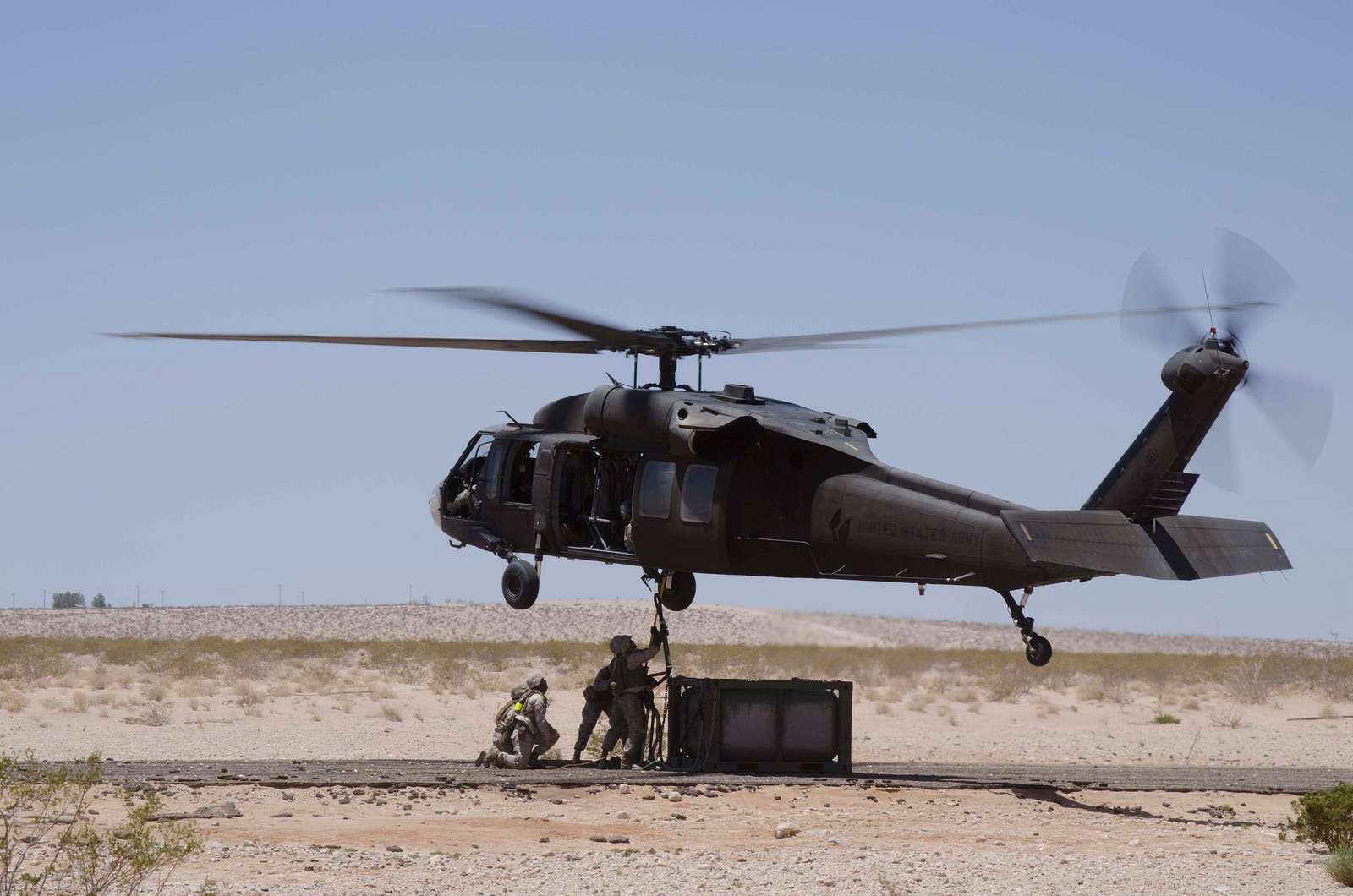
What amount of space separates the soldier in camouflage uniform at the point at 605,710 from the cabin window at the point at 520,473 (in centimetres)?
281

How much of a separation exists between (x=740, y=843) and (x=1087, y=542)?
17.2ft

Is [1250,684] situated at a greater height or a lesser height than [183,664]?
greater

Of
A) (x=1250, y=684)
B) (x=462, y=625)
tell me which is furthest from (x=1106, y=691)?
(x=462, y=625)

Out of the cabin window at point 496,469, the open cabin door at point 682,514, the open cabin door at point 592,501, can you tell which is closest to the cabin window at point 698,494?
the open cabin door at point 682,514

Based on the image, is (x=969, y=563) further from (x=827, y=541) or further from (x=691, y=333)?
(x=691, y=333)

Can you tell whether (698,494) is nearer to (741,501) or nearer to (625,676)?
(741,501)

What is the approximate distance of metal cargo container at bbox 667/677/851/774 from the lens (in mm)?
20125

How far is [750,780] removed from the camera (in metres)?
18.7

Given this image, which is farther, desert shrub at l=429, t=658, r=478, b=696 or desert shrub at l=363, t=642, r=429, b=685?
desert shrub at l=363, t=642, r=429, b=685

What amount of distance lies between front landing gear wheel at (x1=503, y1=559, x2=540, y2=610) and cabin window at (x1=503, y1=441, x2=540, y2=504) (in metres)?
1.07

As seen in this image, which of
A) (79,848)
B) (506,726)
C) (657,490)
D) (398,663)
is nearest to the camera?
(79,848)

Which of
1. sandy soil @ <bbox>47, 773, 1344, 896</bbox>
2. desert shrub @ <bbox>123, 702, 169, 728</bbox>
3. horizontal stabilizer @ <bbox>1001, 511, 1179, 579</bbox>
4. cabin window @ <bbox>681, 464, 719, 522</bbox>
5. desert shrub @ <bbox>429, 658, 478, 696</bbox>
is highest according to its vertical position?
cabin window @ <bbox>681, 464, 719, 522</bbox>

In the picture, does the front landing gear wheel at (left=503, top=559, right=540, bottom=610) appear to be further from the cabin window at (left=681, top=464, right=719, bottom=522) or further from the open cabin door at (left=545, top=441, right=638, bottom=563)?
the cabin window at (left=681, top=464, right=719, bottom=522)

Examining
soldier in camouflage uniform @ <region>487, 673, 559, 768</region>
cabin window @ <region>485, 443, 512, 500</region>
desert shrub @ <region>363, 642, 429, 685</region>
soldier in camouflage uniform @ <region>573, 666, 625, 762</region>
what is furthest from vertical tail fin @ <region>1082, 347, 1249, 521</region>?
desert shrub @ <region>363, 642, 429, 685</region>
